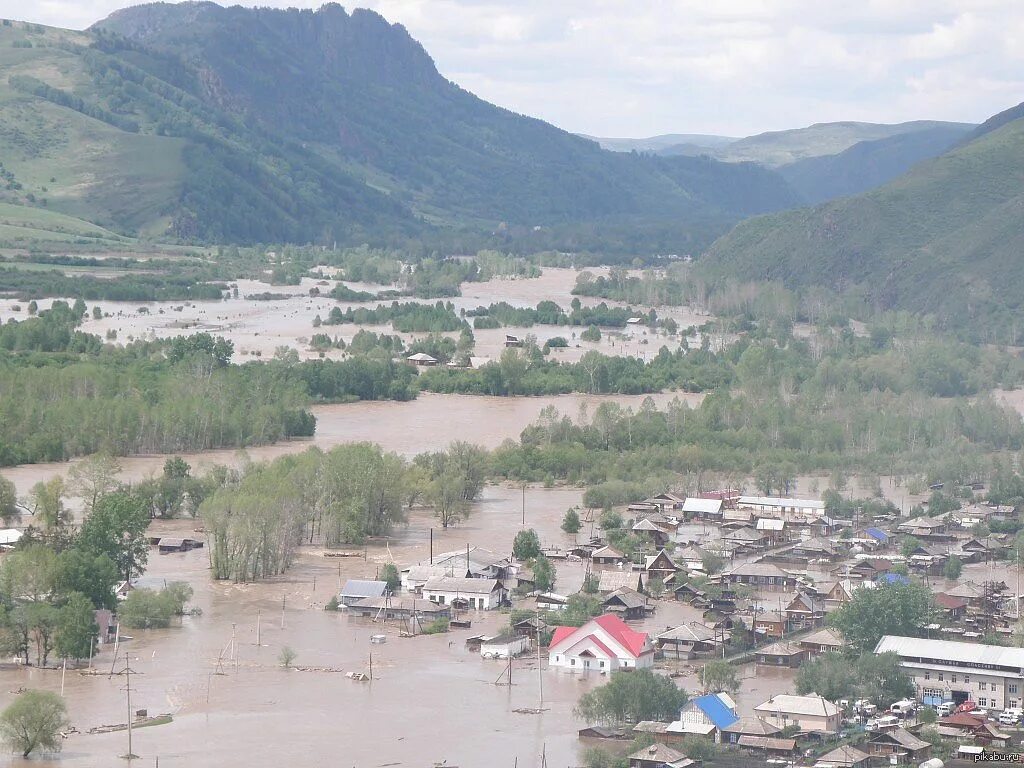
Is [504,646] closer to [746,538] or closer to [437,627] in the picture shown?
[437,627]

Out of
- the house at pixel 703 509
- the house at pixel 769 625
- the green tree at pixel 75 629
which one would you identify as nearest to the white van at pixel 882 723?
the house at pixel 769 625

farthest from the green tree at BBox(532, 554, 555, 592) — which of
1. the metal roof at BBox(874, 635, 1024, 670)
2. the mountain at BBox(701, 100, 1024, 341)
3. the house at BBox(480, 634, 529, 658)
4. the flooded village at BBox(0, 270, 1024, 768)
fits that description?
the mountain at BBox(701, 100, 1024, 341)

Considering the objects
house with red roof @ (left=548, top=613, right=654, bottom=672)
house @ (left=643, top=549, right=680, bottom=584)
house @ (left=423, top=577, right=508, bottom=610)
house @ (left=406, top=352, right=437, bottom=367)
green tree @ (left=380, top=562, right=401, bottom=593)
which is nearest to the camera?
house with red roof @ (left=548, top=613, right=654, bottom=672)

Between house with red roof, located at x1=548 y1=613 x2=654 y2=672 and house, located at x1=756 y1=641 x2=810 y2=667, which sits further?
house, located at x1=756 y1=641 x2=810 y2=667

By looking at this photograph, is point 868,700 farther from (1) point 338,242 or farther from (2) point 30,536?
(1) point 338,242

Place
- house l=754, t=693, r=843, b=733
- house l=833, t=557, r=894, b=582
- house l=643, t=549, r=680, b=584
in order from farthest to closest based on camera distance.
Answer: house l=833, t=557, r=894, b=582 < house l=643, t=549, r=680, b=584 < house l=754, t=693, r=843, b=733

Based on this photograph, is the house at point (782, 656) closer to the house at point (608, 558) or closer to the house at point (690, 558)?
the house at point (690, 558)

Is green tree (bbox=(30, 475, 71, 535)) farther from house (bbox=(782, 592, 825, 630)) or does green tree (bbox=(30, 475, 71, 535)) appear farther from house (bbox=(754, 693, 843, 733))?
house (bbox=(754, 693, 843, 733))
